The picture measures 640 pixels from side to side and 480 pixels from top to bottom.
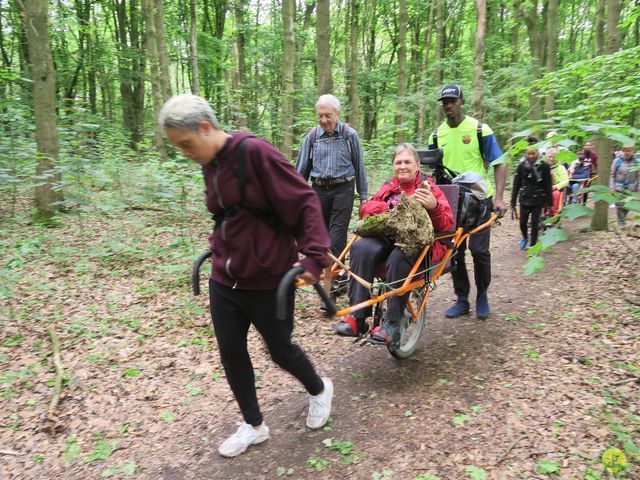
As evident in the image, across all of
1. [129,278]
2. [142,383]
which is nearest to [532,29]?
[129,278]

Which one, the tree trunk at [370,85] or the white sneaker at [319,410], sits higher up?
the tree trunk at [370,85]

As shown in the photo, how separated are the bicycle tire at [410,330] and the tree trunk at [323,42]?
243 inches

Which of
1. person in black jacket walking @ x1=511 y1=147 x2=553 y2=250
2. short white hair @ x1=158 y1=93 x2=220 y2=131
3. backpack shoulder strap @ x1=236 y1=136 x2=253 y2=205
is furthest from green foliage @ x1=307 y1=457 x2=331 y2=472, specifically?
person in black jacket walking @ x1=511 y1=147 x2=553 y2=250

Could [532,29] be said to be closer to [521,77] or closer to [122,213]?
[521,77]

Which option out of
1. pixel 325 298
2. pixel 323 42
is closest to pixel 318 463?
pixel 325 298

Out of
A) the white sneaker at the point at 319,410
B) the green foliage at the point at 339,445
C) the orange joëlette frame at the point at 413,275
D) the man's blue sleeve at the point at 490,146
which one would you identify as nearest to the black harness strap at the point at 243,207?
the orange joëlette frame at the point at 413,275

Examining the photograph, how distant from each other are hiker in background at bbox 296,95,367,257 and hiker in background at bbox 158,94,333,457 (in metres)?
2.68

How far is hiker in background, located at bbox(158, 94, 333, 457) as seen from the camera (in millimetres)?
2383

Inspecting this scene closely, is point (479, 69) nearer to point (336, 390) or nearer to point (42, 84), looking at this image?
point (42, 84)

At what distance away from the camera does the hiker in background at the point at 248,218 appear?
2.38 meters

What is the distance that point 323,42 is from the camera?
8.82 m

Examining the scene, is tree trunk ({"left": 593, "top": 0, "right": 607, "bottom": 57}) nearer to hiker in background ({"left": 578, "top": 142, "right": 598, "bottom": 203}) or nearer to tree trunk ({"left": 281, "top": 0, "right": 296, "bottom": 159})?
hiker in background ({"left": 578, "top": 142, "right": 598, "bottom": 203})

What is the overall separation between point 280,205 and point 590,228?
8.86 metres

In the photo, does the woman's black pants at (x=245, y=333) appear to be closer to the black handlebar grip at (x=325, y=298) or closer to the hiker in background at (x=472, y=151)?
the black handlebar grip at (x=325, y=298)
